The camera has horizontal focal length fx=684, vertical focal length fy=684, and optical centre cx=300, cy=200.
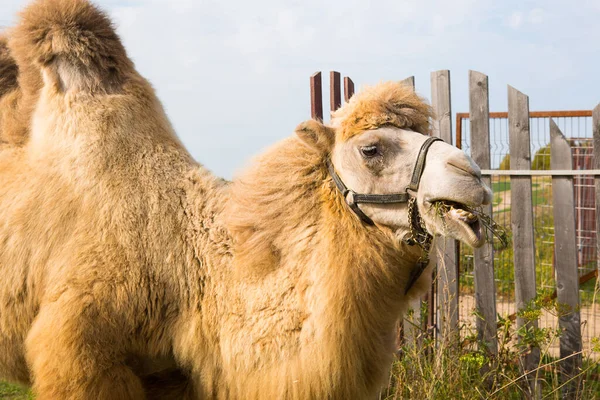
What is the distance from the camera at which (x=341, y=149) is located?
394 cm

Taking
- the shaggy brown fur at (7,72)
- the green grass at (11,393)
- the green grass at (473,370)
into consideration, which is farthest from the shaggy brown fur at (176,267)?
the green grass at (11,393)

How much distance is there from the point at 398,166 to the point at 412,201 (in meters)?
0.22

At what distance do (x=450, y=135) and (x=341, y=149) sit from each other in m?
3.47

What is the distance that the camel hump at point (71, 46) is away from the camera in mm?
4656

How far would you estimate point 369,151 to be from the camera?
380cm

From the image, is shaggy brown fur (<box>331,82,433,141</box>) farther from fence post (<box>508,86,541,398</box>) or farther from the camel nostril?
fence post (<box>508,86,541,398</box>)

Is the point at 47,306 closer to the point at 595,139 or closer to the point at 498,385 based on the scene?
the point at 498,385

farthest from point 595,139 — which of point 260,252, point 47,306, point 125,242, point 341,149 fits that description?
point 47,306

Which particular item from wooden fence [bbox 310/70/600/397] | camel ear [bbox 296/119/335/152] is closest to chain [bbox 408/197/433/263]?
camel ear [bbox 296/119/335/152]

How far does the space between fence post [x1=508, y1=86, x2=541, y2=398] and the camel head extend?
3.16 metres

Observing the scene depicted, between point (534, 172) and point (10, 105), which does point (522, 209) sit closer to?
point (534, 172)

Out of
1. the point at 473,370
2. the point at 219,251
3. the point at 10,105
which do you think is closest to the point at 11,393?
the point at 10,105

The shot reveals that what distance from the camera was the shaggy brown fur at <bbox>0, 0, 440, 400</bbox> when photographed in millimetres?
3773

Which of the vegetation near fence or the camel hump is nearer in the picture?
the camel hump
